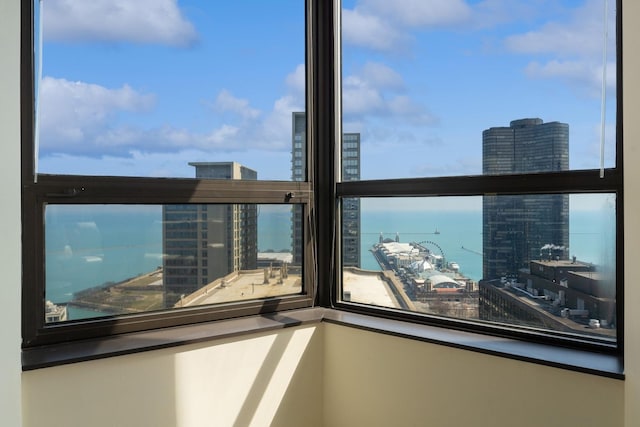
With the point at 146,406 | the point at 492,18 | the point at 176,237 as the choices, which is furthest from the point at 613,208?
the point at 146,406

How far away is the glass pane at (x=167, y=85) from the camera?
188 cm

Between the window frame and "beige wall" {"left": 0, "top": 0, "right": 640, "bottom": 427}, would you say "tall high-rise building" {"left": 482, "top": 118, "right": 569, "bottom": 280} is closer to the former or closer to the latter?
the window frame

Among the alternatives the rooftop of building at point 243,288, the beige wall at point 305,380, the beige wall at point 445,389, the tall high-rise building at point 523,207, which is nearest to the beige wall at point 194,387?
the beige wall at point 305,380

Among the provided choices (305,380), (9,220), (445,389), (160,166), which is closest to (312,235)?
(305,380)

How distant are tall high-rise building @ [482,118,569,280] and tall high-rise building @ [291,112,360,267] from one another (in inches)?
25.2

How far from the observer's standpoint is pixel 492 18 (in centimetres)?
201

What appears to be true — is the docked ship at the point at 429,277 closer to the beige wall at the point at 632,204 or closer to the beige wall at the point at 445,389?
the beige wall at the point at 445,389

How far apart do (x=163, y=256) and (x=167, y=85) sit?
74 cm

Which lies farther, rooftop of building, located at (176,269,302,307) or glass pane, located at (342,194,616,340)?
rooftop of building, located at (176,269,302,307)

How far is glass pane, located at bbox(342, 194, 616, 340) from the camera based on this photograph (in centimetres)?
179

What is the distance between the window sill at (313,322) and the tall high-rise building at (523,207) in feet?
1.03

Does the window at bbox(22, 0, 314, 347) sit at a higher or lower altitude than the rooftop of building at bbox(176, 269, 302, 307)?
higher

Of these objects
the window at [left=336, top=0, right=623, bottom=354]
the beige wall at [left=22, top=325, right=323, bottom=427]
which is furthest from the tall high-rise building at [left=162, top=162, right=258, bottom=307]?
the window at [left=336, top=0, right=623, bottom=354]

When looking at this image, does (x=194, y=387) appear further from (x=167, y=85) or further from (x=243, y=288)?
(x=167, y=85)
